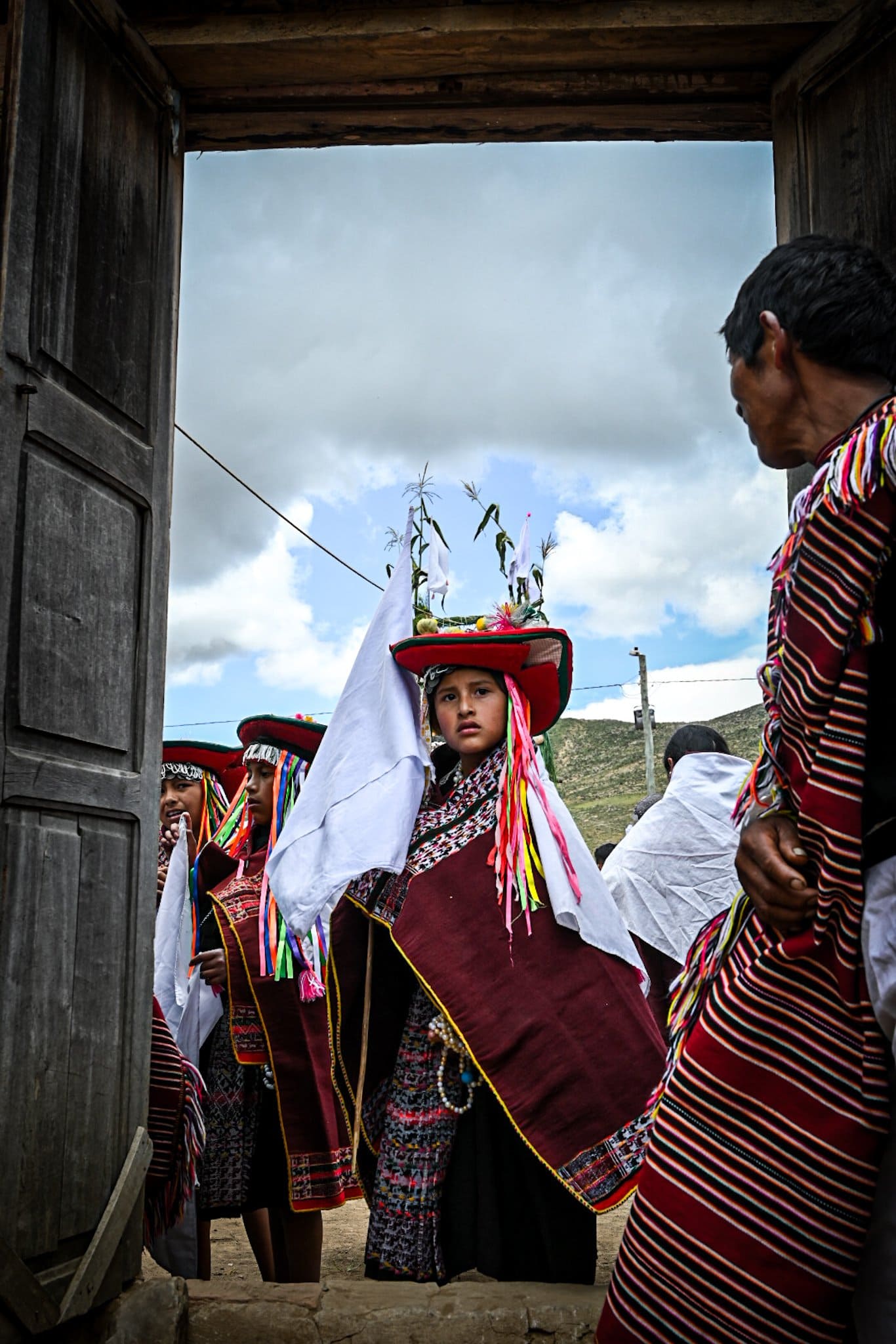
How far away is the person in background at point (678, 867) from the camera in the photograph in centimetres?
537

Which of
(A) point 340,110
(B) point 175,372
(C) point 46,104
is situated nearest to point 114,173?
(C) point 46,104

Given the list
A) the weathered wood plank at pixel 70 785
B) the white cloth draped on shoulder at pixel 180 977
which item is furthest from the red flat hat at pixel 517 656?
the white cloth draped on shoulder at pixel 180 977

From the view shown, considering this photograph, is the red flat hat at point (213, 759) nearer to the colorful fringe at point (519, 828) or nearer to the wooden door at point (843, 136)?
the colorful fringe at point (519, 828)

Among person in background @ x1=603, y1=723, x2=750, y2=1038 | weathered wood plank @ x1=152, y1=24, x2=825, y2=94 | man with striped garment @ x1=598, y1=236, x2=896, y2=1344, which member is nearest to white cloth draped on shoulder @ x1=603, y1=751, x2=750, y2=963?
person in background @ x1=603, y1=723, x2=750, y2=1038

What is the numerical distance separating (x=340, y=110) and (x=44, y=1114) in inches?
124

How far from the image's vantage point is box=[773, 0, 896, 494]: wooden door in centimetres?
312

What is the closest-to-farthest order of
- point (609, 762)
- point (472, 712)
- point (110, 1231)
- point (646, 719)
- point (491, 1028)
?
point (110, 1231), point (491, 1028), point (472, 712), point (646, 719), point (609, 762)

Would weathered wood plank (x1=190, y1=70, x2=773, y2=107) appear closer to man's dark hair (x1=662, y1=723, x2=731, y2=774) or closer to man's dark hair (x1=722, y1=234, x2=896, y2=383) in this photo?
man's dark hair (x1=722, y1=234, x2=896, y2=383)

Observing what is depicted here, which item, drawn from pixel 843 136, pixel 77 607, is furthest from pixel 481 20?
pixel 77 607

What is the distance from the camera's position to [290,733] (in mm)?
4906

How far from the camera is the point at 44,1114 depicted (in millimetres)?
2846

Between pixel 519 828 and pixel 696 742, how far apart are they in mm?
2411

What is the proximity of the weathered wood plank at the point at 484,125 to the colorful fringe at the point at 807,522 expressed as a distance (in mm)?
2460

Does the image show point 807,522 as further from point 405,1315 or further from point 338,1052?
point 338,1052
